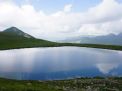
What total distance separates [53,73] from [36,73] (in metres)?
4.72

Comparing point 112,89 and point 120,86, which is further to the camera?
point 120,86

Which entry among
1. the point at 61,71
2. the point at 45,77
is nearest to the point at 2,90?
the point at 45,77

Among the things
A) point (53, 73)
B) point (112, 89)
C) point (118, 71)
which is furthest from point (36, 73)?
point (112, 89)

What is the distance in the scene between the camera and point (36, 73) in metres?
76.2

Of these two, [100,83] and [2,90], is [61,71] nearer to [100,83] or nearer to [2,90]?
[100,83]

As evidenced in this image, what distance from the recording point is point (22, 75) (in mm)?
72750

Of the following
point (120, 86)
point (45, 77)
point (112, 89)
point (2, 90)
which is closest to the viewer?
point (2, 90)

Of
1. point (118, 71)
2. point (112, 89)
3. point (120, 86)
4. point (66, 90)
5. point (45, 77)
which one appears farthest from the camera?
point (118, 71)

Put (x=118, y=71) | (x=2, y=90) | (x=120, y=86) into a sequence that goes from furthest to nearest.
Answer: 1. (x=118, y=71)
2. (x=120, y=86)
3. (x=2, y=90)

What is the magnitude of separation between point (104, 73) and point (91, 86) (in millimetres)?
27198

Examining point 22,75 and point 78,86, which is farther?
point 22,75

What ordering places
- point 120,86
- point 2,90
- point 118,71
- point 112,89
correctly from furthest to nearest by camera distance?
point 118,71
point 120,86
point 112,89
point 2,90

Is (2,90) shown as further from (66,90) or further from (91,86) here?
(91,86)

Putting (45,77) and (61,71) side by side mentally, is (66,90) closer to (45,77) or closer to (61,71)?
(45,77)
